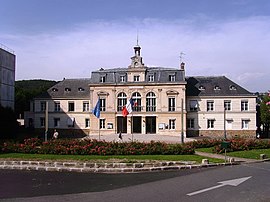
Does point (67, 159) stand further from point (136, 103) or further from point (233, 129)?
point (233, 129)

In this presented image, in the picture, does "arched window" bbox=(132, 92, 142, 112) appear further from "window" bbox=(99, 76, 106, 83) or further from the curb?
the curb

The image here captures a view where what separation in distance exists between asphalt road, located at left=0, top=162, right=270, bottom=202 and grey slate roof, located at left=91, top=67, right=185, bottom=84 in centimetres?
3718

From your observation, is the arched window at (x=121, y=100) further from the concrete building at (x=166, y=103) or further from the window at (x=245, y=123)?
the window at (x=245, y=123)

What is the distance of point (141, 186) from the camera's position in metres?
12.5

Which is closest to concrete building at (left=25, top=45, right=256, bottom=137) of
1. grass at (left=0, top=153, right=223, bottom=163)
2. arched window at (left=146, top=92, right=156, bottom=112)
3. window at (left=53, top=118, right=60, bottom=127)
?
arched window at (left=146, top=92, right=156, bottom=112)

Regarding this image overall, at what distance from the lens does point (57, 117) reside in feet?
187

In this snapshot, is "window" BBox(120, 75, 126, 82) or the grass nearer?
the grass

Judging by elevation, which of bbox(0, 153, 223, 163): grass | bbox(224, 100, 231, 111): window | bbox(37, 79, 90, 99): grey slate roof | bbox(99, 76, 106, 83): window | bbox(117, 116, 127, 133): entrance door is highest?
bbox(99, 76, 106, 83): window

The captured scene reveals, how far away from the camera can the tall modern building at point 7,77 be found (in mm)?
47344

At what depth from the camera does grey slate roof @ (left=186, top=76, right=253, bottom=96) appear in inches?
2094

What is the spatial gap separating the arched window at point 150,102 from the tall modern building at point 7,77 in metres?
20.4

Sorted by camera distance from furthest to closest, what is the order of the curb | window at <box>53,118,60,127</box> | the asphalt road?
1. window at <box>53,118,60,127</box>
2. the curb
3. the asphalt road

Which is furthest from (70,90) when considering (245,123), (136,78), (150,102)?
(245,123)

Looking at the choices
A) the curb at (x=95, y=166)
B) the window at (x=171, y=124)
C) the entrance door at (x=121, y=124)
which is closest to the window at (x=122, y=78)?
the entrance door at (x=121, y=124)
